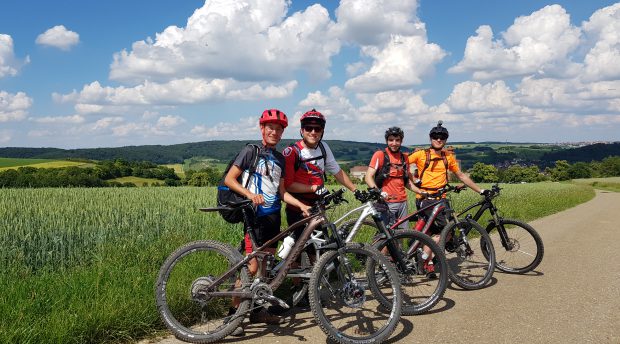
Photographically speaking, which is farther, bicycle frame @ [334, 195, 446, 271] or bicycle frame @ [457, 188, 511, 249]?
bicycle frame @ [457, 188, 511, 249]

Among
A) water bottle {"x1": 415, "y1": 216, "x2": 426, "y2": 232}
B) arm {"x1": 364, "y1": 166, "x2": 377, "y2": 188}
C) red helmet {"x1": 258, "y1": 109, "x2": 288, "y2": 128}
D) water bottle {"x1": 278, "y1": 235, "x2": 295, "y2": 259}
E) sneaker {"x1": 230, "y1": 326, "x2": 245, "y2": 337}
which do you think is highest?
red helmet {"x1": 258, "y1": 109, "x2": 288, "y2": 128}

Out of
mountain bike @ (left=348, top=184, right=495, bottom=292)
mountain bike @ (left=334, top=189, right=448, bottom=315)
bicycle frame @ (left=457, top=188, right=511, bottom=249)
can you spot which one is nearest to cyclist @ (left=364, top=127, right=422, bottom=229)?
mountain bike @ (left=348, top=184, right=495, bottom=292)

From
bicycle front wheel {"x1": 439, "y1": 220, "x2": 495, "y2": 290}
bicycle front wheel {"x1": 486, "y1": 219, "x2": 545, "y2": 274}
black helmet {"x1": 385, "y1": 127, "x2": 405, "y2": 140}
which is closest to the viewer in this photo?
bicycle front wheel {"x1": 439, "y1": 220, "x2": 495, "y2": 290}

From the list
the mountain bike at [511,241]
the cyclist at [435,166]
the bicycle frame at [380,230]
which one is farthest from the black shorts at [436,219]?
the bicycle frame at [380,230]

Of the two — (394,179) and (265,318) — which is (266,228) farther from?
(394,179)

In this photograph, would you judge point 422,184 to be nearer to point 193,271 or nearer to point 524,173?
point 193,271

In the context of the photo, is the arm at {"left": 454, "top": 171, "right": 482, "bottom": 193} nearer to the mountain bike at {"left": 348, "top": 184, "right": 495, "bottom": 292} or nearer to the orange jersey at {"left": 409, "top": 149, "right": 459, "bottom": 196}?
the orange jersey at {"left": 409, "top": 149, "right": 459, "bottom": 196}

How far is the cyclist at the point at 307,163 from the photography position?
16.2 ft

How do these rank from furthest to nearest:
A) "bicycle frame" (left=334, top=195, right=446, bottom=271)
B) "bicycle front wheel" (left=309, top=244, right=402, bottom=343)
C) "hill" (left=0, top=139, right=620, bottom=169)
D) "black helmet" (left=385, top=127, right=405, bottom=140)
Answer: "hill" (left=0, top=139, right=620, bottom=169), "black helmet" (left=385, top=127, right=405, bottom=140), "bicycle frame" (left=334, top=195, right=446, bottom=271), "bicycle front wheel" (left=309, top=244, right=402, bottom=343)

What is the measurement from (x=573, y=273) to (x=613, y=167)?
119208mm

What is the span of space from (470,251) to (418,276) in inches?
60.3

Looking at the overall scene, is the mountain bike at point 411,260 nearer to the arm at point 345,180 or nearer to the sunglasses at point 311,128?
the arm at point 345,180

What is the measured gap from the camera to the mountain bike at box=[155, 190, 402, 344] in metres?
4.06

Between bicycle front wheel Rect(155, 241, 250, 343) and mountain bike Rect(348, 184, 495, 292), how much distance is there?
271cm
